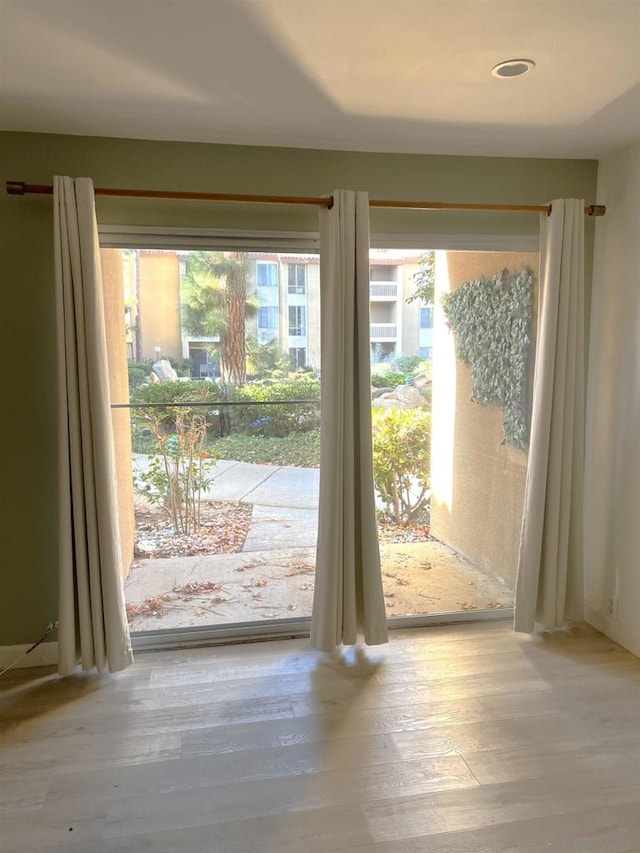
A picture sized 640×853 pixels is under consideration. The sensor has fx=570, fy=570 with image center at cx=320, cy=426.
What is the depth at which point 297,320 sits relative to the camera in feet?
9.43

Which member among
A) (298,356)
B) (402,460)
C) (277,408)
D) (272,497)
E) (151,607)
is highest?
(298,356)

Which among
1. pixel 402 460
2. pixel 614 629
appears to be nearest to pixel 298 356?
pixel 402 460

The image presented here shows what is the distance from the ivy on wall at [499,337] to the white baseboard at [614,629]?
3.30 feet

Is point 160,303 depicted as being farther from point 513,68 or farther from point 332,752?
point 332,752

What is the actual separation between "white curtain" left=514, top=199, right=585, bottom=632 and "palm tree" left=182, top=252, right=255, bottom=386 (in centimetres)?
149

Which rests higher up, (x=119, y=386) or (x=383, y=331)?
(x=383, y=331)

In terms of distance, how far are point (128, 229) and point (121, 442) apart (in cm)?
102

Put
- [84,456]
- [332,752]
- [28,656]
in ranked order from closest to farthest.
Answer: [332,752] → [84,456] → [28,656]

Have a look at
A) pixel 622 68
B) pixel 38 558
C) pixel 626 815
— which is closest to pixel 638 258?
pixel 622 68

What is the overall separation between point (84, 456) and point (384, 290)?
166 cm

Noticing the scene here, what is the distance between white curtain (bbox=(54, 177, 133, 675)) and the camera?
2.41 metres

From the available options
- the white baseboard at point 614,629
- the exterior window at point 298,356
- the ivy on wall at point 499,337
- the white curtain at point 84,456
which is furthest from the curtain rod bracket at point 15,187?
the white baseboard at point 614,629

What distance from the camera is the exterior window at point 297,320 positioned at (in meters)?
2.87

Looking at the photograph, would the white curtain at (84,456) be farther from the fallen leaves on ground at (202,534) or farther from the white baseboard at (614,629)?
the white baseboard at (614,629)
